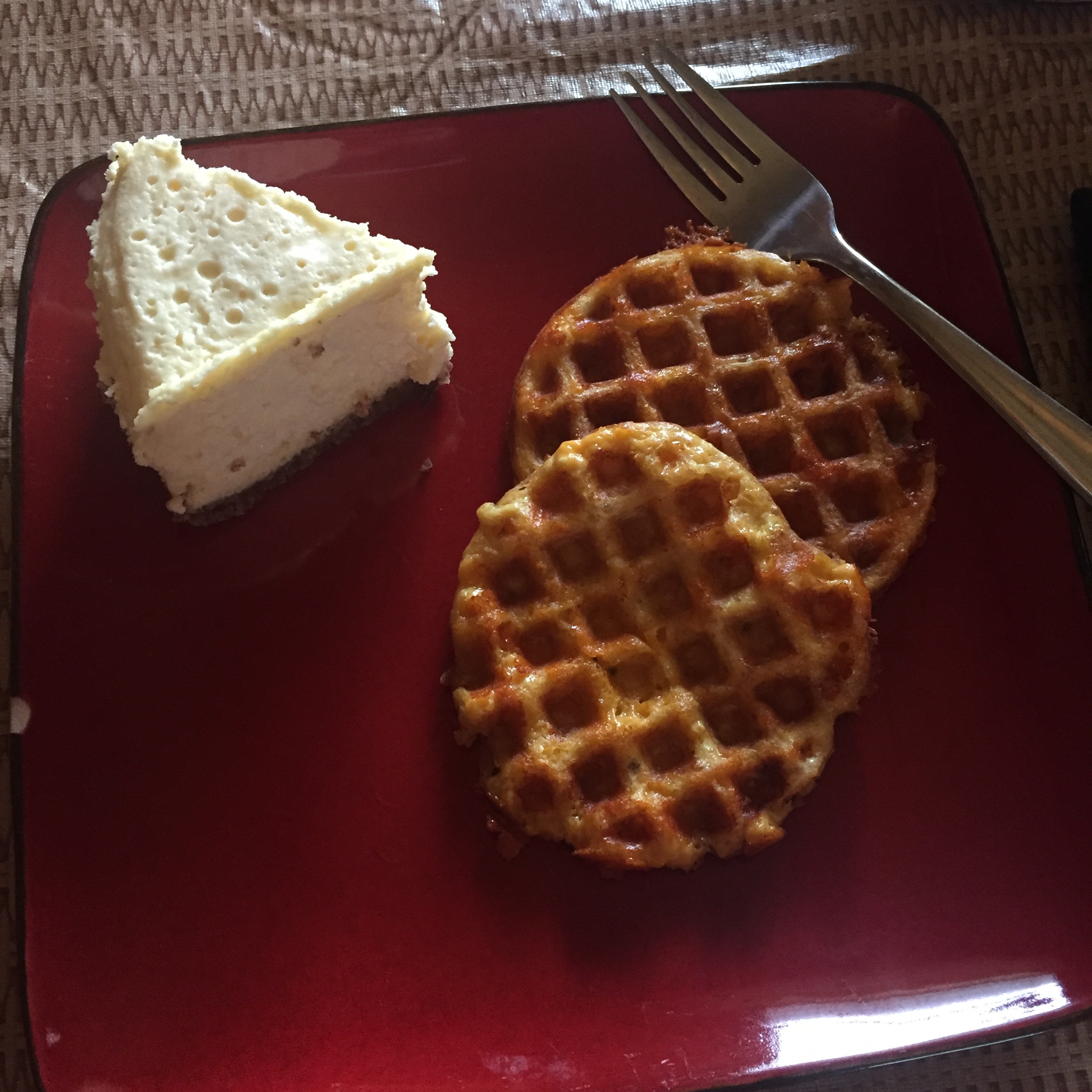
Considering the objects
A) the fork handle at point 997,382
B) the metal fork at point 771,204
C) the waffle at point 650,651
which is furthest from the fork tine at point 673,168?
the waffle at point 650,651

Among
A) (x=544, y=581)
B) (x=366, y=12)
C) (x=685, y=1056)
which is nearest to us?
(x=685, y=1056)

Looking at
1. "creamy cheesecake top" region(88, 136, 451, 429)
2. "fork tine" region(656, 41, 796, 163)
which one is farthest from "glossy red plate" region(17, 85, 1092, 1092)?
"creamy cheesecake top" region(88, 136, 451, 429)

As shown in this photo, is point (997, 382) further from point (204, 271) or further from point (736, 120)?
point (204, 271)

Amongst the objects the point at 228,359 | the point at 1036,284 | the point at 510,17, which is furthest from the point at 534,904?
the point at 510,17

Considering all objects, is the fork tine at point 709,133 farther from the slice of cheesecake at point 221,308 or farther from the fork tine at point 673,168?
the slice of cheesecake at point 221,308

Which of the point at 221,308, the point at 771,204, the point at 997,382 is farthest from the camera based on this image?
the point at 771,204

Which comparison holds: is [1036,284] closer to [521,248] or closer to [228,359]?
[521,248]

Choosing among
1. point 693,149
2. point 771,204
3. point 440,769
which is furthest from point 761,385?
point 440,769
